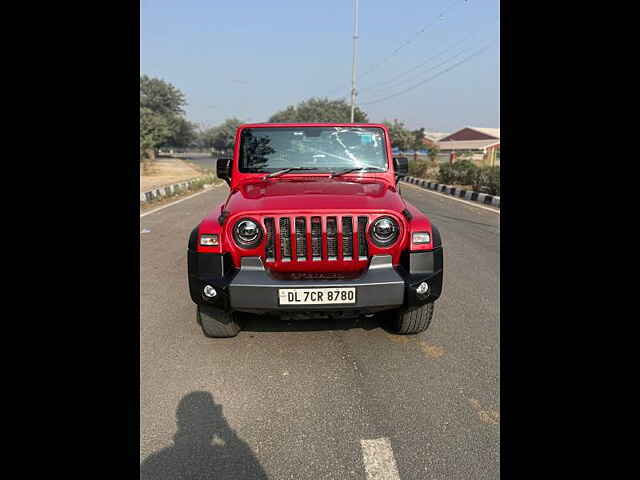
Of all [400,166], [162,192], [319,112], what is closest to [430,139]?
[319,112]

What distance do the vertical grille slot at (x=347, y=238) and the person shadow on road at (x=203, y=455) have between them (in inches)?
49.9

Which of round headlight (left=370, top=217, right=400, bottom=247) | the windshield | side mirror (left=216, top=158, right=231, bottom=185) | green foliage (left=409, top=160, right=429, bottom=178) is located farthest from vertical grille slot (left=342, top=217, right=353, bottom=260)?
green foliage (left=409, top=160, right=429, bottom=178)

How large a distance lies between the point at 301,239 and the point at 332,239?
0.21m

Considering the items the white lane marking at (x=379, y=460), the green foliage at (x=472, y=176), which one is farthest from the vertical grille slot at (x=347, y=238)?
the green foliage at (x=472, y=176)

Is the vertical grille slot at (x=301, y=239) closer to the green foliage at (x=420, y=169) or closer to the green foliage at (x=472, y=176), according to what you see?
the green foliage at (x=472, y=176)

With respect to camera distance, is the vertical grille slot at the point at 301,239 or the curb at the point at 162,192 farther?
the curb at the point at 162,192

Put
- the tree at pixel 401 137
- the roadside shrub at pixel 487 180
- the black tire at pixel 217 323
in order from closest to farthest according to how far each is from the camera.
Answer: the black tire at pixel 217 323 < the roadside shrub at pixel 487 180 < the tree at pixel 401 137

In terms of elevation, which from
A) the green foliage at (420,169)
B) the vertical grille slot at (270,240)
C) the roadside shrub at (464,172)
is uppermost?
the green foliage at (420,169)

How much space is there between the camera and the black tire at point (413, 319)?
3090 mm

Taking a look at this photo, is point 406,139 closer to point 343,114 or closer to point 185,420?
point 343,114
